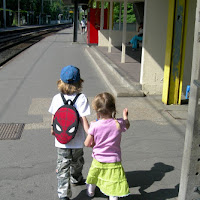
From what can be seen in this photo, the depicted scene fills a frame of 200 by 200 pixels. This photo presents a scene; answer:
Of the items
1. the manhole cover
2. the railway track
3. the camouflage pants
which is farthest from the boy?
the railway track

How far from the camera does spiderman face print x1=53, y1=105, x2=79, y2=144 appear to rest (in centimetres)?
309

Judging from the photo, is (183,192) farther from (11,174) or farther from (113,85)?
(113,85)

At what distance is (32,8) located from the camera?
9031 centimetres

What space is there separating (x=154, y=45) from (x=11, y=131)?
4.03m

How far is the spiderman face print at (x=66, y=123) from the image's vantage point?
10.1 ft

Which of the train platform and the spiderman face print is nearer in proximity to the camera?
the spiderman face print

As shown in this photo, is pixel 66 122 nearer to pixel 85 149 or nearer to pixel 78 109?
pixel 78 109

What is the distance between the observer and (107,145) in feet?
9.94

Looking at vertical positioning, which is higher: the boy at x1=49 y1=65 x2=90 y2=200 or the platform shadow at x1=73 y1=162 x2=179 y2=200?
the boy at x1=49 y1=65 x2=90 y2=200

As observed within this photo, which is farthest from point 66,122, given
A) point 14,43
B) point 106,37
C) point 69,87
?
point 14,43

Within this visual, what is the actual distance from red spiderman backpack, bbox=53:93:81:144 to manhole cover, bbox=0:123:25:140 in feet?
7.40

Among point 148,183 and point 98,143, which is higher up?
point 98,143

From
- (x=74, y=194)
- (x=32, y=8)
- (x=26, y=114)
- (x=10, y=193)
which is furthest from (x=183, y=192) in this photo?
(x=32, y=8)

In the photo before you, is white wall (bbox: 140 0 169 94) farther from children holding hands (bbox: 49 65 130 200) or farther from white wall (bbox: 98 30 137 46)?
white wall (bbox: 98 30 137 46)
